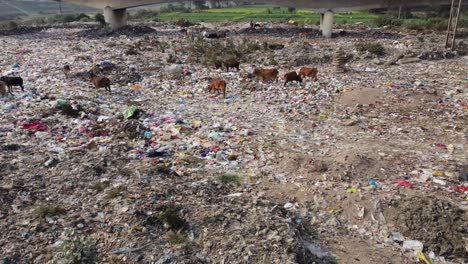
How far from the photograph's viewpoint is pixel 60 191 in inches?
195

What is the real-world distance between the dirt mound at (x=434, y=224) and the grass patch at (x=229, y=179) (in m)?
2.08

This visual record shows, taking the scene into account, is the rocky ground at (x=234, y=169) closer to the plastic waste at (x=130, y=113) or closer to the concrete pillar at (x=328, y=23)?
the plastic waste at (x=130, y=113)

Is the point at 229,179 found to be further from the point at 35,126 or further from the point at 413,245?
the point at 35,126

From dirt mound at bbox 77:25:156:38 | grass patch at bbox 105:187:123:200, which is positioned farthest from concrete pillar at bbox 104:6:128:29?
grass patch at bbox 105:187:123:200

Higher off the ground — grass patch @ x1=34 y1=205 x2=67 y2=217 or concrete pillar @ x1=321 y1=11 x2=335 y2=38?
concrete pillar @ x1=321 y1=11 x2=335 y2=38

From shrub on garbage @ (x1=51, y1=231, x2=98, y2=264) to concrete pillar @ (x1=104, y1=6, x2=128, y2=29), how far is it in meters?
21.2

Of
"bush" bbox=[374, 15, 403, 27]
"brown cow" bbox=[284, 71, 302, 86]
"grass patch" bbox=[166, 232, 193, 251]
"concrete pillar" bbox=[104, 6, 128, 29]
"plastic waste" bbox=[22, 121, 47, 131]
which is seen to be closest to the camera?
"grass patch" bbox=[166, 232, 193, 251]

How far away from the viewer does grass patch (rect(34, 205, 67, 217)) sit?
172 inches

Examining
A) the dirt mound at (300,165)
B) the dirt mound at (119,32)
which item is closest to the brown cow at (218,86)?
the dirt mound at (300,165)

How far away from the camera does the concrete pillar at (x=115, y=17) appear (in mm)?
22764

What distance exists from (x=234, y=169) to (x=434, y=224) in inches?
108

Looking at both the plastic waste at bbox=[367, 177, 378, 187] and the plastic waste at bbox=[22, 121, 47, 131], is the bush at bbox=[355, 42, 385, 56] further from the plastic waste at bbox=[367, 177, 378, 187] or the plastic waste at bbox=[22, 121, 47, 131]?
the plastic waste at bbox=[22, 121, 47, 131]

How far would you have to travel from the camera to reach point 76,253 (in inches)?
138

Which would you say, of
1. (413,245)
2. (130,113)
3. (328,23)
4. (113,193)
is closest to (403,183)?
(413,245)
